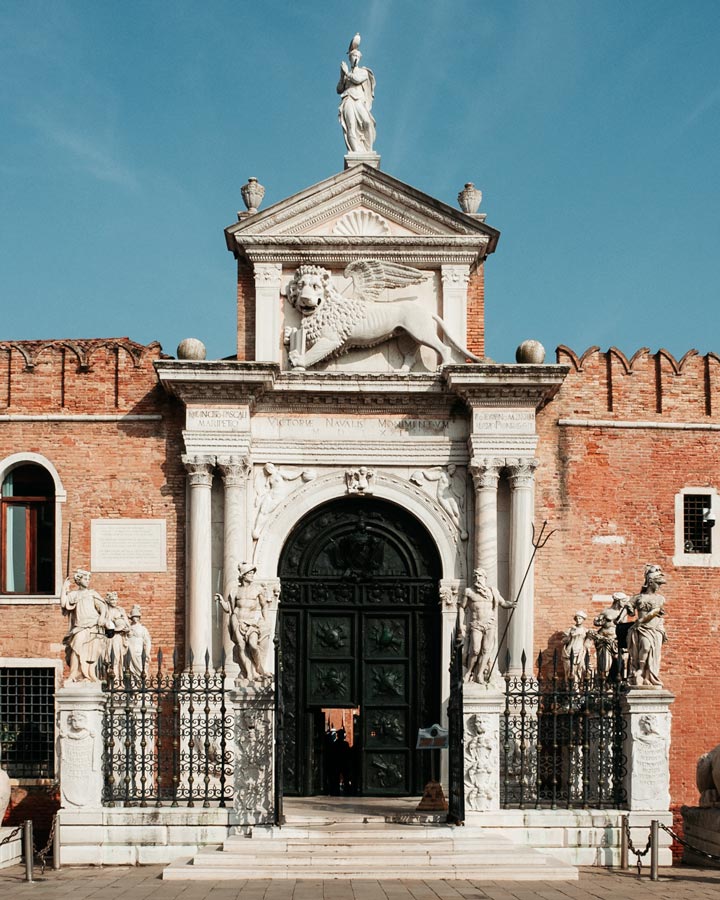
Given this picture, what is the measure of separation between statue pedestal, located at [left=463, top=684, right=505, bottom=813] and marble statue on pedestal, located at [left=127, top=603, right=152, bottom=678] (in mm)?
5252

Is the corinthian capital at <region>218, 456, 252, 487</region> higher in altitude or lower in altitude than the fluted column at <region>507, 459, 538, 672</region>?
higher

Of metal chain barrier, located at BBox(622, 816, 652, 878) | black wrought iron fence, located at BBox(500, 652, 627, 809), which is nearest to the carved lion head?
black wrought iron fence, located at BBox(500, 652, 627, 809)

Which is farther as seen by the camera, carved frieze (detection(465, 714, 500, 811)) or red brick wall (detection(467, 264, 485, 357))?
red brick wall (detection(467, 264, 485, 357))

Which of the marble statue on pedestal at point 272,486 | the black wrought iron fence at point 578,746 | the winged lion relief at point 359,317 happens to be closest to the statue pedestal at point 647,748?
the black wrought iron fence at point 578,746

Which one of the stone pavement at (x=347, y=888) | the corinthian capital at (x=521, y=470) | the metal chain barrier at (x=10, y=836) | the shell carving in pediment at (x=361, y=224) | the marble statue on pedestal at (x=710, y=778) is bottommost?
the stone pavement at (x=347, y=888)

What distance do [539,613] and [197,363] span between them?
20.7ft

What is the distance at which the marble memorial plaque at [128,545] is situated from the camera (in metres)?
22.0

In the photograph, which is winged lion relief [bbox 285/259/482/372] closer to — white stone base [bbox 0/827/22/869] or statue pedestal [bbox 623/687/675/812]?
statue pedestal [bbox 623/687/675/812]

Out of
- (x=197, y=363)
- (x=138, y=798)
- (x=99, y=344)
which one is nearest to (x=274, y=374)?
(x=197, y=363)

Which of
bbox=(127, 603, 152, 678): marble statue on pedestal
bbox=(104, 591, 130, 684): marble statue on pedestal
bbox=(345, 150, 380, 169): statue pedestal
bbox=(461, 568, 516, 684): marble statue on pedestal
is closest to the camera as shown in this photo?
bbox=(461, 568, 516, 684): marble statue on pedestal

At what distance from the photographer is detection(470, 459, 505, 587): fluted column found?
21531 mm

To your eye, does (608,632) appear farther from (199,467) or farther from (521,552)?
(199,467)

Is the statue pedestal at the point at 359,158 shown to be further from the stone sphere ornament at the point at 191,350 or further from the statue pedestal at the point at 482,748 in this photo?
the statue pedestal at the point at 482,748

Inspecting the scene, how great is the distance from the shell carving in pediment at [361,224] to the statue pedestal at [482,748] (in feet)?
26.3
